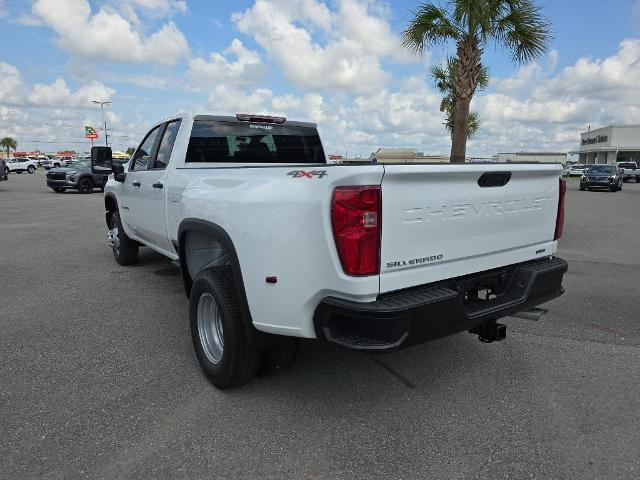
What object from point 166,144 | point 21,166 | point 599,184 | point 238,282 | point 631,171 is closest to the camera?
point 238,282

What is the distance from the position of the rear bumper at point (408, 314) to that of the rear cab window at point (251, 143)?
2.66 meters

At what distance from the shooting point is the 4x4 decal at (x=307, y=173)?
2.50 m

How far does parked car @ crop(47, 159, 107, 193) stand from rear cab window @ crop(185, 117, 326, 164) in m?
18.9

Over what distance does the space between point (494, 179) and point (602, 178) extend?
1153 inches

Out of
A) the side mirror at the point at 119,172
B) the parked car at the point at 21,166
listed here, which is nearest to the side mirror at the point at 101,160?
the side mirror at the point at 119,172

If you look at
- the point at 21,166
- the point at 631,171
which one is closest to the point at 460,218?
the point at 631,171

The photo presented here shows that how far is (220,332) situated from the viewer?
3.44 m

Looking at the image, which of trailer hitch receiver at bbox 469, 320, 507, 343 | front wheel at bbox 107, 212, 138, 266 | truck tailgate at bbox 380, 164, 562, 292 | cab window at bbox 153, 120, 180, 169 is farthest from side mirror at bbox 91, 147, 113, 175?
trailer hitch receiver at bbox 469, 320, 507, 343

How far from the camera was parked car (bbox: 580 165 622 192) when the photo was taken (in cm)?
2800

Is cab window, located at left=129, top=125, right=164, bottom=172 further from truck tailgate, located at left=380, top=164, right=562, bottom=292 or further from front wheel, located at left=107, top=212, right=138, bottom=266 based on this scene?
truck tailgate, located at left=380, top=164, right=562, bottom=292

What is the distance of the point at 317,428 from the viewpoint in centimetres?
292

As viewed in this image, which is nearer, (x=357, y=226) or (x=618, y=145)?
(x=357, y=226)

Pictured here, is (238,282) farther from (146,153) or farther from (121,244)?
(121,244)

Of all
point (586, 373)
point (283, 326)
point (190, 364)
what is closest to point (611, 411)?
point (586, 373)
